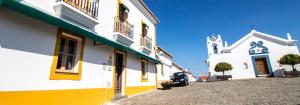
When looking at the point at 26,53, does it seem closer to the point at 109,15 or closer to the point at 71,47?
the point at 71,47

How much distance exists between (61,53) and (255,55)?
2457 centimetres

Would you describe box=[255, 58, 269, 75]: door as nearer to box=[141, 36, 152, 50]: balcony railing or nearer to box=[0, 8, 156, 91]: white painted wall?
box=[141, 36, 152, 50]: balcony railing

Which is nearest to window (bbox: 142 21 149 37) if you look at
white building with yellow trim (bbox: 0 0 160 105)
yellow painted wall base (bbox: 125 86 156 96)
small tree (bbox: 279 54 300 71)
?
white building with yellow trim (bbox: 0 0 160 105)

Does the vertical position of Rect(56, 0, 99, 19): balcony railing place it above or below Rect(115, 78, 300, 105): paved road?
above

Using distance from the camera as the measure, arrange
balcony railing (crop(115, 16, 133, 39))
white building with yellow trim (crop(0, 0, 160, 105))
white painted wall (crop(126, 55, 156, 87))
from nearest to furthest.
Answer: white building with yellow trim (crop(0, 0, 160, 105)) < balcony railing (crop(115, 16, 133, 39)) < white painted wall (crop(126, 55, 156, 87))

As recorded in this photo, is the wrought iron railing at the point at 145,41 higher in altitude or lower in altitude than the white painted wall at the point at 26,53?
higher

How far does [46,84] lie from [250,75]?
79.3 feet

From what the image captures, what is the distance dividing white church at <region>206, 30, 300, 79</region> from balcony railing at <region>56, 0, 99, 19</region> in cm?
2113

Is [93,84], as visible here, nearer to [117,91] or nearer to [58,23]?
[117,91]

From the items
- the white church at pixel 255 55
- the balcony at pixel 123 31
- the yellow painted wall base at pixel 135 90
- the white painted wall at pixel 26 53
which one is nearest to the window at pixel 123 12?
the balcony at pixel 123 31

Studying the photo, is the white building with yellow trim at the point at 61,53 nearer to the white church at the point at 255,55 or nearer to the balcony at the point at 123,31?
the balcony at the point at 123,31

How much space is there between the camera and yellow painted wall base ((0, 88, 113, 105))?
4127 mm

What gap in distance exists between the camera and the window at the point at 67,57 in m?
5.46

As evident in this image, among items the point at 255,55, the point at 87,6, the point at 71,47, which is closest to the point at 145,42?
the point at 87,6
